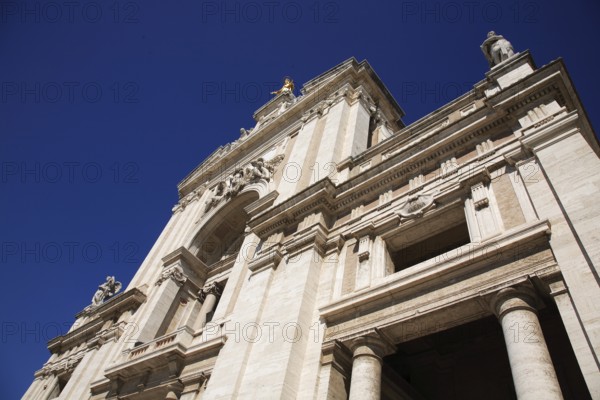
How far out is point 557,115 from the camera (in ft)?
31.6

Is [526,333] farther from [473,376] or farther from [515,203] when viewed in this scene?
[473,376]

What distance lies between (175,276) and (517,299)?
607 inches

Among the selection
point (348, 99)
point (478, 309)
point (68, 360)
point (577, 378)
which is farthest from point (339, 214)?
point (68, 360)

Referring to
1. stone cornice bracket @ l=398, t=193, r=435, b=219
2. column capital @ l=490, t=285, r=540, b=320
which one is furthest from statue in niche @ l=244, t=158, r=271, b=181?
column capital @ l=490, t=285, r=540, b=320

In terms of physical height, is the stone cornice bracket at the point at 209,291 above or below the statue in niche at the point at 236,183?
below

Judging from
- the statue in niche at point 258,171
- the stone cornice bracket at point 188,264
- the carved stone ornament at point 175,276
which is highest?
the statue in niche at point 258,171

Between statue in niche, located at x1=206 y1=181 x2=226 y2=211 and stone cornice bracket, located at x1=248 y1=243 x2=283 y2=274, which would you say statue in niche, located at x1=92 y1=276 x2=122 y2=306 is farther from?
stone cornice bracket, located at x1=248 y1=243 x2=283 y2=274

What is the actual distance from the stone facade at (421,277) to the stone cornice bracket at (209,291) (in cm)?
39

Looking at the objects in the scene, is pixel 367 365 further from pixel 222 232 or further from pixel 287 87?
pixel 287 87

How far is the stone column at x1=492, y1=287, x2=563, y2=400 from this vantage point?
627 cm

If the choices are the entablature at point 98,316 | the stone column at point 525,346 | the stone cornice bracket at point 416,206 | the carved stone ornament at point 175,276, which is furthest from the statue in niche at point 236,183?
the stone column at point 525,346

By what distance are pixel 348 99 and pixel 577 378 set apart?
14.4 meters

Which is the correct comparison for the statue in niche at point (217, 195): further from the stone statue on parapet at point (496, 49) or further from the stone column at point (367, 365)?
the stone column at point (367, 365)

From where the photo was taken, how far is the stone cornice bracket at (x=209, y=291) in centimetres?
1927
